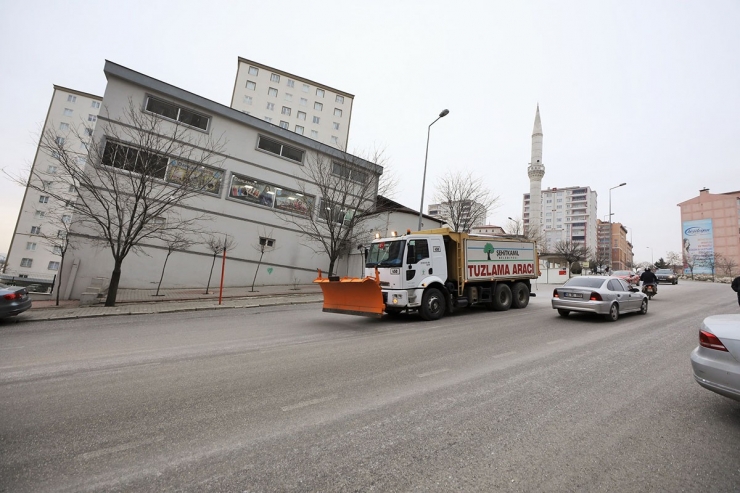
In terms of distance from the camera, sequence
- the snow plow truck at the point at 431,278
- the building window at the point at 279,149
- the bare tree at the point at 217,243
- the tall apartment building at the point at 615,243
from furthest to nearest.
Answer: the tall apartment building at the point at 615,243 < the building window at the point at 279,149 < the bare tree at the point at 217,243 < the snow plow truck at the point at 431,278

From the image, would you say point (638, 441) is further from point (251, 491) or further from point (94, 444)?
point (94, 444)

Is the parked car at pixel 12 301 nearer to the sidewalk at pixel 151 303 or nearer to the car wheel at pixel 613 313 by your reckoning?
the sidewalk at pixel 151 303

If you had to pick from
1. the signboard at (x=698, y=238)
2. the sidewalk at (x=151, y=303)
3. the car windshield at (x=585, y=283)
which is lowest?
the sidewalk at (x=151, y=303)

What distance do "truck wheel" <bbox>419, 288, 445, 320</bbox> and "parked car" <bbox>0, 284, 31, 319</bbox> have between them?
37.0 feet

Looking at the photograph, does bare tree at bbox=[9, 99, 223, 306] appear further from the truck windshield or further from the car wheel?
the car wheel

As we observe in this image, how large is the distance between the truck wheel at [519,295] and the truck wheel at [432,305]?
163 inches

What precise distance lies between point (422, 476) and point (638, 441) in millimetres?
2170

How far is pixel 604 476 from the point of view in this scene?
241 cm

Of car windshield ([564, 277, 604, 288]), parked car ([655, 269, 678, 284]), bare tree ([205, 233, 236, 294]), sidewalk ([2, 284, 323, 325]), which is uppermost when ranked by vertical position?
parked car ([655, 269, 678, 284])

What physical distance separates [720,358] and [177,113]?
71.2 ft

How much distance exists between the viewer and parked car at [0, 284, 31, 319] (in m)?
8.41

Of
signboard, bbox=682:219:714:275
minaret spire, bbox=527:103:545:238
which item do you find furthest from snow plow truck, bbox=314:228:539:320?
signboard, bbox=682:219:714:275

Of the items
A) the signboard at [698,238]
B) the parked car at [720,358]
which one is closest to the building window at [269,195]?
the parked car at [720,358]

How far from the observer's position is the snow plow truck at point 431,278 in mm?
9266
